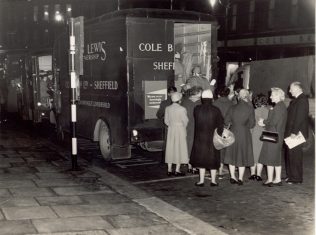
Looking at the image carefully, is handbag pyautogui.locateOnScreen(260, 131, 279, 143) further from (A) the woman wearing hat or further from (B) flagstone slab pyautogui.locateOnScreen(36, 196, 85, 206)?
(B) flagstone slab pyautogui.locateOnScreen(36, 196, 85, 206)

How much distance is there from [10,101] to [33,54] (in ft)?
20.9

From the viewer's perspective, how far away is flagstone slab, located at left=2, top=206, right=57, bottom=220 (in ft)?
20.0

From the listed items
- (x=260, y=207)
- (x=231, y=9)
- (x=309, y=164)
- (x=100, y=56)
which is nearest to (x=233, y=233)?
(x=260, y=207)

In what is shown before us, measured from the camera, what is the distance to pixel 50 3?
134ft

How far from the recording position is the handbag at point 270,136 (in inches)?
309

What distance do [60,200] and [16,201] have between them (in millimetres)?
678

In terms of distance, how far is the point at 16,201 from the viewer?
6.90 m

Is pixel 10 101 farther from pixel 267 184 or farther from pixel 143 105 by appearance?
pixel 267 184

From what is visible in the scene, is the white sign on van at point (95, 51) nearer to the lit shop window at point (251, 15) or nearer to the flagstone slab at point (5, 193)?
the flagstone slab at point (5, 193)

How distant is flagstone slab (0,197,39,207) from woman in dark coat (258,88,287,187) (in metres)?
4.14

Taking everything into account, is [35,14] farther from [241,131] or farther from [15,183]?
[241,131]

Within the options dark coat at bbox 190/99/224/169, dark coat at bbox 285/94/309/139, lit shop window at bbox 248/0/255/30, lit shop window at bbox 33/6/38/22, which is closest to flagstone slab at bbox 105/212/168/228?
dark coat at bbox 190/99/224/169

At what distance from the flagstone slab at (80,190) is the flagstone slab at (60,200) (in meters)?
0.27

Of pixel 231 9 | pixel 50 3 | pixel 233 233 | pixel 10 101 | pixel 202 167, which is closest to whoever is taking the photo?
pixel 233 233
